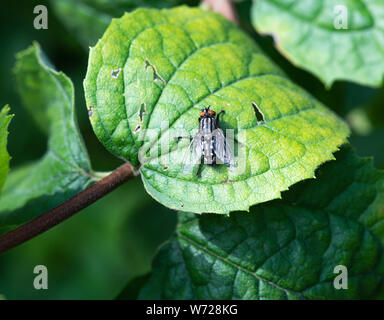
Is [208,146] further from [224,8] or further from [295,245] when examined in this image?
[224,8]

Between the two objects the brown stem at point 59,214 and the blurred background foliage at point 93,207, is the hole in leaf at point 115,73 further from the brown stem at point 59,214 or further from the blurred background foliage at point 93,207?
the blurred background foliage at point 93,207

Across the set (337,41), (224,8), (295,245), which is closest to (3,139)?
(295,245)

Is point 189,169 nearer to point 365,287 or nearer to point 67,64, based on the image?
point 365,287

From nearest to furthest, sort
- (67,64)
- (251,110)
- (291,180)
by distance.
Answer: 1. (291,180)
2. (251,110)
3. (67,64)

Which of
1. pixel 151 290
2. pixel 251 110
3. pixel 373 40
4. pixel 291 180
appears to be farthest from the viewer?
pixel 373 40

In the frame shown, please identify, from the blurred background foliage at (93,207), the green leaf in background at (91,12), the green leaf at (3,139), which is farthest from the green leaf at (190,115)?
the blurred background foliage at (93,207)
